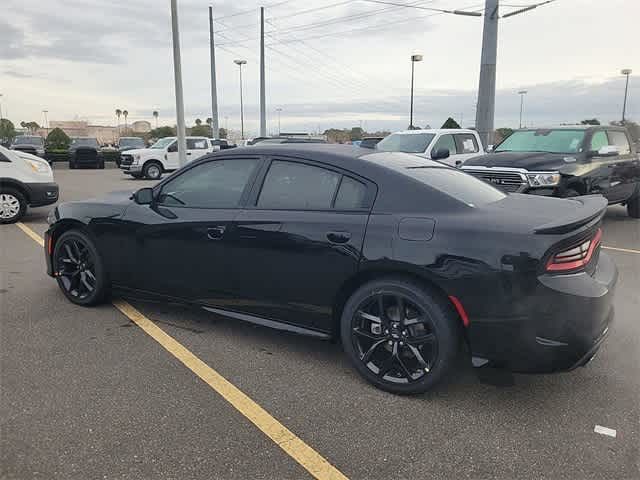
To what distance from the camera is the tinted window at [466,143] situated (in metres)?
11.3

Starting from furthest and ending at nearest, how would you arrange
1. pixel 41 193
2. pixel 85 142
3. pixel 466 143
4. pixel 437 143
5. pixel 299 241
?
pixel 85 142, pixel 466 143, pixel 437 143, pixel 41 193, pixel 299 241

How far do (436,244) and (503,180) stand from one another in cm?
557

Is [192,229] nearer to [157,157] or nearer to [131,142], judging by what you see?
[157,157]

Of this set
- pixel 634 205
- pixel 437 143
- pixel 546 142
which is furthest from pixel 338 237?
pixel 634 205

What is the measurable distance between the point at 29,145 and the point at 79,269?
2712 cm

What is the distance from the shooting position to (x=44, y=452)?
8.19 feet

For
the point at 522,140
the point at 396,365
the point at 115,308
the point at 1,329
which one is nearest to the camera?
the point at 396,365

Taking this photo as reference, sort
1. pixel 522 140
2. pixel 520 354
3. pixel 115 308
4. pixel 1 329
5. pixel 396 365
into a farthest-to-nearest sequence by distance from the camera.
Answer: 1. pixel 522 140
2. pixel 115 308
3. pixel 1 329
4. pixel 396 365
5. pixel 520 354

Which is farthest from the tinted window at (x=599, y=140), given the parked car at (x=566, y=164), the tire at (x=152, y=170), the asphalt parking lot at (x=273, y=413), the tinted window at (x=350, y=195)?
the tire at (x=152, y=170)

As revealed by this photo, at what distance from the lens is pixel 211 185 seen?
3875 millimetres

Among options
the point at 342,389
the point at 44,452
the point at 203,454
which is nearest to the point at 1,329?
the point at 44,452

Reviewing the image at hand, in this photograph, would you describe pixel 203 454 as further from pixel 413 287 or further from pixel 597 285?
pixel 597 285

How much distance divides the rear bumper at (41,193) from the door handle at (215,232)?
277 inches

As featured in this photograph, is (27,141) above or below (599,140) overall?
below
